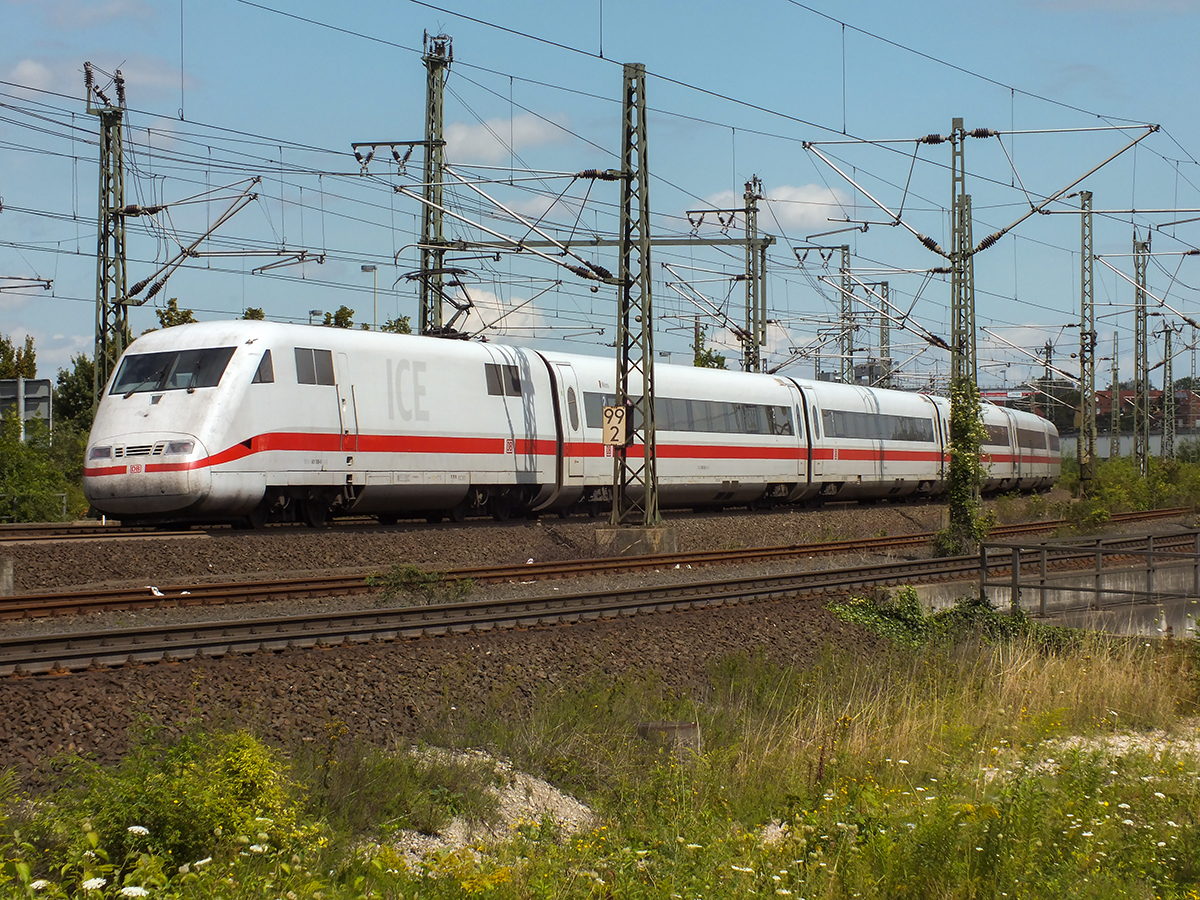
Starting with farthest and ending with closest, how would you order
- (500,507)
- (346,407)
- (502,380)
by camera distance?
(500,507) < (502,380) < (346,407)

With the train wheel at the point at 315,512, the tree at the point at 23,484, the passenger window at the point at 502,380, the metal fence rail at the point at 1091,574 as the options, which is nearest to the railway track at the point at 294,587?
the train wheel at the point at 315,512

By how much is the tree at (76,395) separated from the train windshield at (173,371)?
31048 mm

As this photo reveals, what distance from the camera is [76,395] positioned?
49.1 metres

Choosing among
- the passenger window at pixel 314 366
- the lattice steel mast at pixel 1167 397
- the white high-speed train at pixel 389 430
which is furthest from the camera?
the lattice steel mast at pixel 1167 397

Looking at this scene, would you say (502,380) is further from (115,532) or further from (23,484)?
(23,484)

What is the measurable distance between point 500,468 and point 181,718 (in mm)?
13805

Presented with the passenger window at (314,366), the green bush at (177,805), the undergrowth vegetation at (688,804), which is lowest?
the undergrowth vegetation at (688,804)

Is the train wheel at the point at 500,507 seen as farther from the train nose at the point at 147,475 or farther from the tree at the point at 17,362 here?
the tree at the point at 17,362

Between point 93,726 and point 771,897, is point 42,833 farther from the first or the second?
point 771,897

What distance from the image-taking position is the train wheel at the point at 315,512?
19.5 m

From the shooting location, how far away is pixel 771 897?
5.84 m

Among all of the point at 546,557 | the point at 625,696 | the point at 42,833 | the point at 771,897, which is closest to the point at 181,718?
the point at 42,833

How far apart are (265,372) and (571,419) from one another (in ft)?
24.3

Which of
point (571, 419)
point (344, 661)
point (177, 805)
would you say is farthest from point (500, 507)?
point (177, 805)
